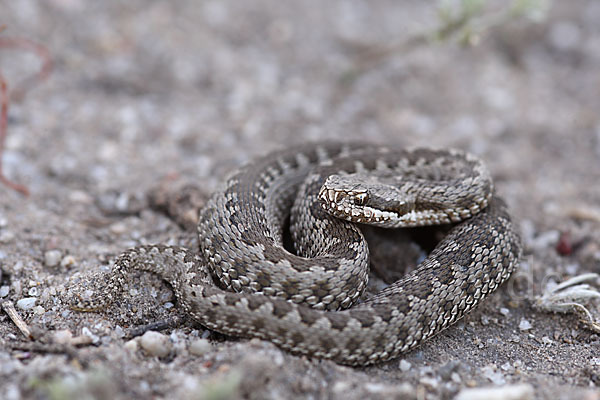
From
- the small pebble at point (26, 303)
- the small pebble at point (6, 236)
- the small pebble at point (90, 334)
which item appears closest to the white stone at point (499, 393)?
the small pebble at point (90, 334)

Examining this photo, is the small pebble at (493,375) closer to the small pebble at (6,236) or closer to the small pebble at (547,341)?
the small pebble at (547,341)

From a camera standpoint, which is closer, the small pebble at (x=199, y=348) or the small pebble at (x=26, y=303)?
the small pebble at (x=199, y=348)

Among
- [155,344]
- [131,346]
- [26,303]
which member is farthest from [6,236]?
[155,344]

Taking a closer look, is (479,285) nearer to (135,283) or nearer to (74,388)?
(135,283)

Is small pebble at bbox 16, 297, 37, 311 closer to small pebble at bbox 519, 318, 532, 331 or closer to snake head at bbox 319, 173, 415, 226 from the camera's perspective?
snake head at bbox 319, 173, 415, 226

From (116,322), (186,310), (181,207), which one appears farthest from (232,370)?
(181,207)

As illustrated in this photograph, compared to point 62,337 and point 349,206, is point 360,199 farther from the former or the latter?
point 62,337
